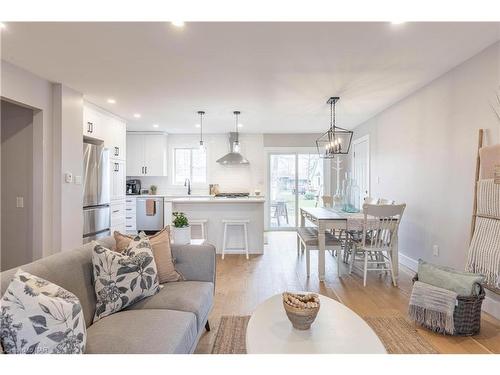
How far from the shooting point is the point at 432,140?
3730 mm

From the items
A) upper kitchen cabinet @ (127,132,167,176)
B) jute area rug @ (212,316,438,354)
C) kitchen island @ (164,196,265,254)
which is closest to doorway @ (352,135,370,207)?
kitchen island @ (164,196,265,254)

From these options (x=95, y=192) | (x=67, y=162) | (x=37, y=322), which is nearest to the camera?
(x=37, y=322)

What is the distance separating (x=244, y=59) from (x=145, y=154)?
4.89 metres

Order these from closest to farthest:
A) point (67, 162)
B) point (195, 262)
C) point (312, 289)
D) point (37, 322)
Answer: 1. point (37, 322)
2. point (195, 262)
3. point (312, 289)
4. point (67, 162)

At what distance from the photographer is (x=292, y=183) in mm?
7688

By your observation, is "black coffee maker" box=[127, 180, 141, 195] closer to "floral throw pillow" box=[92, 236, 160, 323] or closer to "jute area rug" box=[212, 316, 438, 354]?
"jute area rug" box=[212, 316, 438, 354]


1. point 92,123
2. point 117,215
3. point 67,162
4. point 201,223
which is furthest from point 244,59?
point 117,215

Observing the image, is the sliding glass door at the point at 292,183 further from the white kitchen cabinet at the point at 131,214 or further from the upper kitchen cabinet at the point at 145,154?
the white kitchen cabinet at the point at 131,214

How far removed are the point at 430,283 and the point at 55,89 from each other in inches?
183

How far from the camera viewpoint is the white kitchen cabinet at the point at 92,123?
15.1 feet

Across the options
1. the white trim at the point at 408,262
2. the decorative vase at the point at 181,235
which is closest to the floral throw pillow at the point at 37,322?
the decorative vase at the point at 181,235

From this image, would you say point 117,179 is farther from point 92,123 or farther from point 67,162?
point 67,162

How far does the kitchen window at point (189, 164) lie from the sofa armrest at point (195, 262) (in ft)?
17.6
